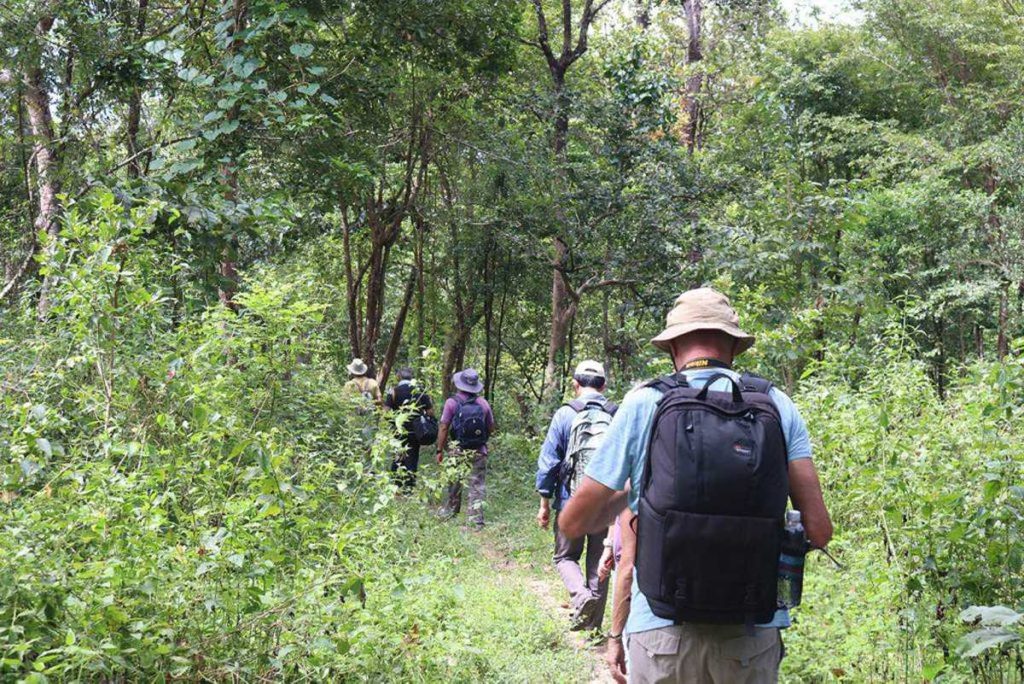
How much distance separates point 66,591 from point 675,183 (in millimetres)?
11936

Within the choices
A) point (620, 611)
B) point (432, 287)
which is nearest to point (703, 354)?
point (620, 611)

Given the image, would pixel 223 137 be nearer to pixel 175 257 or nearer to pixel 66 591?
pixel 175 257

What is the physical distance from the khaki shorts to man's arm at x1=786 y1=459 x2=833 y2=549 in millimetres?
332

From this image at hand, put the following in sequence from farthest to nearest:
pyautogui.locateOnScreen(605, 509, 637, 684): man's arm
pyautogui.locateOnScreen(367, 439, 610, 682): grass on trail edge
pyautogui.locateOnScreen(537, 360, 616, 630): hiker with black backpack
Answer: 1. pyautogui.locateOnScreen(537, 360, 616, 630): hiker with black backpack
2. pyautogui.locateOnScreen(367, 439, 610, 682): grass on trail edge
3. pyautogui.locateOnScreen(605, 509, 637, 684): man's arm

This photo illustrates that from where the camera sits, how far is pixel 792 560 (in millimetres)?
2867

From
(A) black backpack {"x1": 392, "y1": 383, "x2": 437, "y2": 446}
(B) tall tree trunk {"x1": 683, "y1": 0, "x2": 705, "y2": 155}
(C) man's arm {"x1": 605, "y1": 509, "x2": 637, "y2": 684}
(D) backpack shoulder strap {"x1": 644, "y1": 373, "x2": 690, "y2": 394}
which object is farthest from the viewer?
(B) tall tree trunk {"x1": 683, "y1": 0, "x2": 705, "y2": 155}

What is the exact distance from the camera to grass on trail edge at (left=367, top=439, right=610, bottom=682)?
186 inches

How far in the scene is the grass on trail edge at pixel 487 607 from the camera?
4723 mm

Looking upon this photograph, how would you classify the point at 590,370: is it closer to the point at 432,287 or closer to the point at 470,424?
the point at 470,424

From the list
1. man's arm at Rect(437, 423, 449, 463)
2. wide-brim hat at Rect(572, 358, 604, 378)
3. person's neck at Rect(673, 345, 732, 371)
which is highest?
person's neck at Rect(673, 345, 732, 371)

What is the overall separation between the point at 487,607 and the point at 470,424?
4.40 m

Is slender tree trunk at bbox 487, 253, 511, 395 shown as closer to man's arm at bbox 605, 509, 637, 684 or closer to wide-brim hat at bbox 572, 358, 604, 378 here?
wide-brim hat at bbox 572, 358, 604, 378

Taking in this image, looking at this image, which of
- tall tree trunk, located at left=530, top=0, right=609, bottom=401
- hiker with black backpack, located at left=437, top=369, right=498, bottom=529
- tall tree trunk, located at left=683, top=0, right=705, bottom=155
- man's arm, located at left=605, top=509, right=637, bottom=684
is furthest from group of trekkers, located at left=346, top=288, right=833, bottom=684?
tall tree trunk, located at left=683, top=0, right=705, bottom=155

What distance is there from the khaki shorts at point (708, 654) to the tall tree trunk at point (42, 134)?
23.2ft
